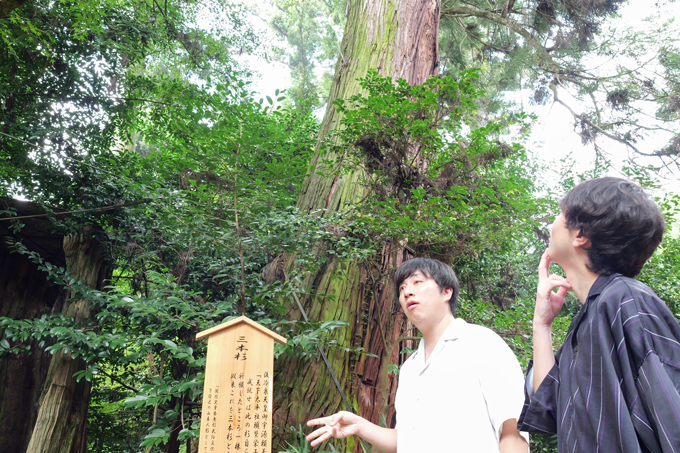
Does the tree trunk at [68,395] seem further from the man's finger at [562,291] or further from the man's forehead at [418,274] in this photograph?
the man's finger at [562,291]

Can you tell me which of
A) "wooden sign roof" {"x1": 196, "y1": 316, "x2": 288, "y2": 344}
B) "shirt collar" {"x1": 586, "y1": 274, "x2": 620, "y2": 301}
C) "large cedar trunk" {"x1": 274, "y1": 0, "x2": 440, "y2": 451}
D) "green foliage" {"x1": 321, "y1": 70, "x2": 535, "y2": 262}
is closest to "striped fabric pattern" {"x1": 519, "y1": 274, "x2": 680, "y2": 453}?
"shirt collar" {"x1": 586, "y1": 274, "x2": 620, "y2": 301}

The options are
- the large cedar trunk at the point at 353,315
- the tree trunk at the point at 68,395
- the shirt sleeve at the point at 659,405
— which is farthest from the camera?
the tree trunk at the point at 68,395

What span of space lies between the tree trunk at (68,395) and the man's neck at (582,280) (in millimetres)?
4209

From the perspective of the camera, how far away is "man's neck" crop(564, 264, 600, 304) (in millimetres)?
1039

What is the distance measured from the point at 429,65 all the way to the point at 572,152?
13.2ft

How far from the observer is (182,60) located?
6.80 meters

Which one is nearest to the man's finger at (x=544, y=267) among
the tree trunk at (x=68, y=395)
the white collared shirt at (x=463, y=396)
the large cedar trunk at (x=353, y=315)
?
the white collared shirt at (x=463, y=396)

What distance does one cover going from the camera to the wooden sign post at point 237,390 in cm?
167

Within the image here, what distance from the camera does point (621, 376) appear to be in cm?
86

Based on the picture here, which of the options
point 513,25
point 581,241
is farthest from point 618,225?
point 513,25

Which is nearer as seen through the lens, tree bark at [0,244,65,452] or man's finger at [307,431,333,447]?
man's finger at [307,431,333,447]

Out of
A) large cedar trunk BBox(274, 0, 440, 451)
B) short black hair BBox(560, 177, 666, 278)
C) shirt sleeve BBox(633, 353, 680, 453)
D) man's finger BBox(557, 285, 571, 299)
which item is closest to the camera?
shirt sleeve BBox(633, 353, 680, 453)

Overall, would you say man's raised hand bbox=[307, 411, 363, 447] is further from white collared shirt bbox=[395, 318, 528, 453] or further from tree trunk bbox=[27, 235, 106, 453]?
tree trunk bbox=[27, 235, 106, 453]

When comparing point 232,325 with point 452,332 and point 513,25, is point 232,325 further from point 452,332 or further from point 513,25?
point 513,25
